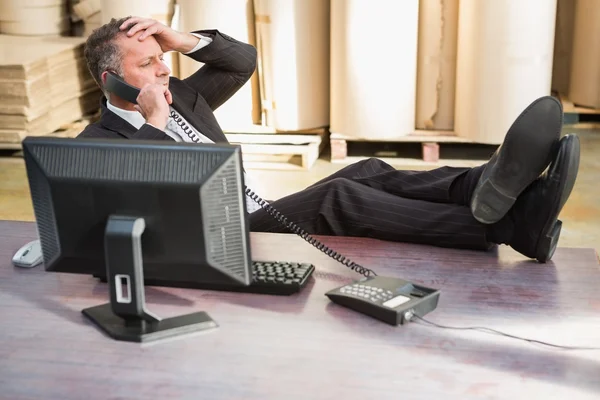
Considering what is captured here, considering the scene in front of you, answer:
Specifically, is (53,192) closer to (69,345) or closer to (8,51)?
(69,345)

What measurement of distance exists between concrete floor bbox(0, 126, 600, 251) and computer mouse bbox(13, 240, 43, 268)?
2.58 meters

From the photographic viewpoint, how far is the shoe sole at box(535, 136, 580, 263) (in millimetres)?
2664

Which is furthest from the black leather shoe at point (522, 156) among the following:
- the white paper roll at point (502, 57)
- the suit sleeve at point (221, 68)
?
the white paper roll at point (502, 57)

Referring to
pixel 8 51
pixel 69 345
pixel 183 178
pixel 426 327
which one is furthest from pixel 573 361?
pixel 8 51

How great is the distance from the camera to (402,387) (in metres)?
1.88

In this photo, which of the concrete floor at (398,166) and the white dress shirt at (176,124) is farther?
the concrete floor at (398,166)

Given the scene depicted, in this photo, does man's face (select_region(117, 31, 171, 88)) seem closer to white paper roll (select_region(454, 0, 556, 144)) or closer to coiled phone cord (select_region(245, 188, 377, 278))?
coiled phone cord (select_region(245, 188, 377, 278))

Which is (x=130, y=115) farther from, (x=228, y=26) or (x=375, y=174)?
(x=228, y=26)

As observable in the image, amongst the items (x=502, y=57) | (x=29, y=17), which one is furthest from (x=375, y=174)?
(x=29, y=17)

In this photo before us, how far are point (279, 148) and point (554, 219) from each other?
11.2 ft

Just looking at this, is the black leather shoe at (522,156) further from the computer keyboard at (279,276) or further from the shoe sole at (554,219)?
the computer keyboard at (279,276)

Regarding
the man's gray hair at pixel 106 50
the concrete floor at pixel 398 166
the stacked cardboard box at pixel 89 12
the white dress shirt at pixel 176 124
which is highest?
the man's gray hair at pixel 106 50

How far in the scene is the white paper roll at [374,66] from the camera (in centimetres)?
563

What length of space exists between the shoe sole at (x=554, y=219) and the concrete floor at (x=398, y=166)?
189 cm
